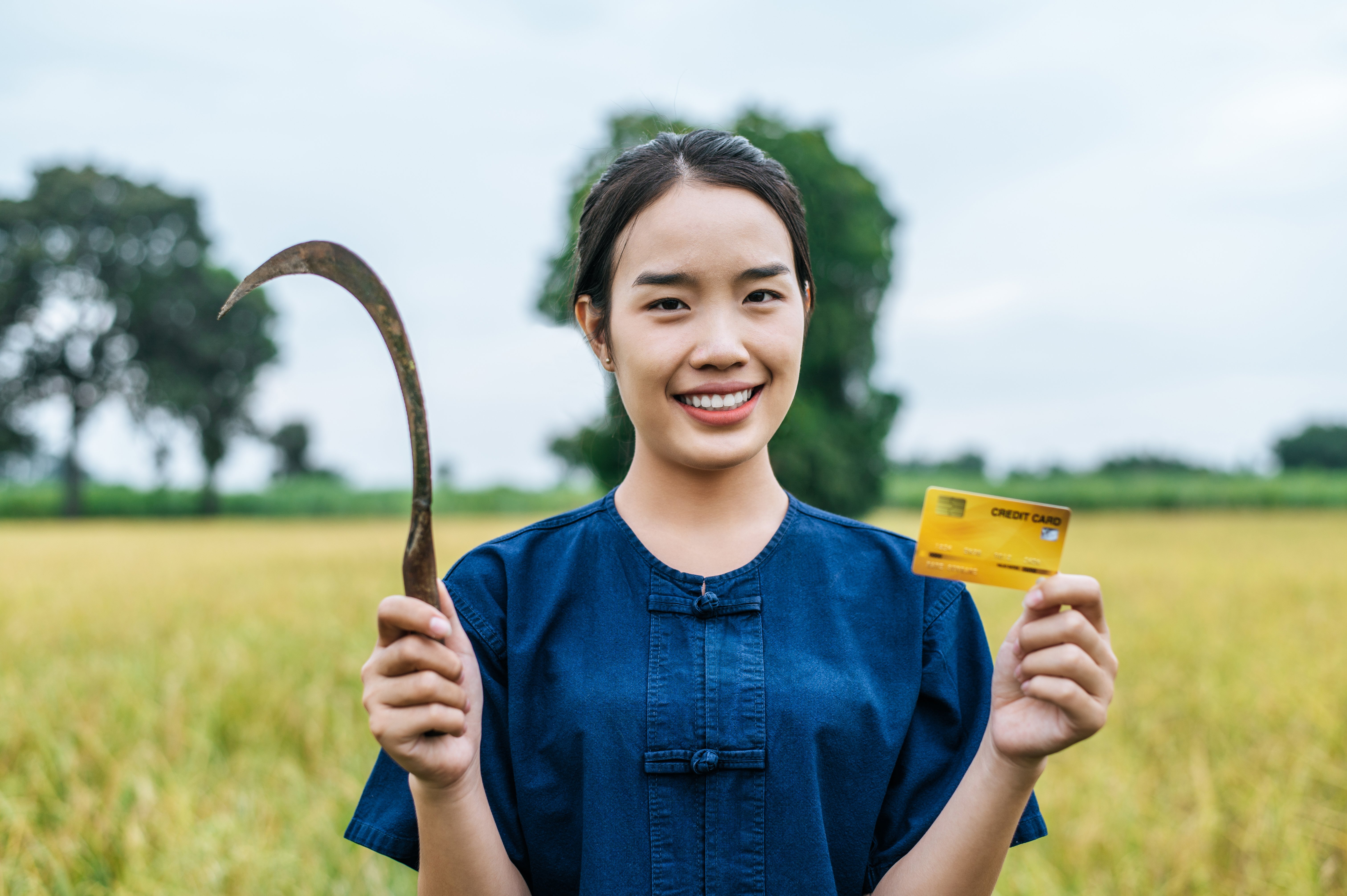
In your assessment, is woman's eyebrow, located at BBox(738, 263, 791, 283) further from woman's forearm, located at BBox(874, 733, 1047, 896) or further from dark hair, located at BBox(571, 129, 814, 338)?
woman's forearm, located at BBox(874, 733, 1047, 896)

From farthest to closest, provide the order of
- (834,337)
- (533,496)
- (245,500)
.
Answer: (245,500) → (533,496) → (834,337)

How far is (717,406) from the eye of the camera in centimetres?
142

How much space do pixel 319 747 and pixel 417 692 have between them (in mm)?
3552

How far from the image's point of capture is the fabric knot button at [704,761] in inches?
52.6

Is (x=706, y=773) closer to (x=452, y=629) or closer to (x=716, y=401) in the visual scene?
(x=452, y=629)

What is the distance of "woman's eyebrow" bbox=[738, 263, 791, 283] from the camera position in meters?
1.42

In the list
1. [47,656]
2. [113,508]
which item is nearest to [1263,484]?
[47,656]

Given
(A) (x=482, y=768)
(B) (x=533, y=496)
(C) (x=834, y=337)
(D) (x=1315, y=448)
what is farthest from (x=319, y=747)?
(D) (x=1315, y=448)

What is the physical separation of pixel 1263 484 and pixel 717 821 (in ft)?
103

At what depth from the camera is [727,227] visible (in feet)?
4.69

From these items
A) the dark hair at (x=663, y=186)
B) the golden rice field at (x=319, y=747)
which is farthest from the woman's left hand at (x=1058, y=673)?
the golden rice field at (x=319, y=747)

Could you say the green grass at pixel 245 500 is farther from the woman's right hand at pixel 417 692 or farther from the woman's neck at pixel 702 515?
the woman's right hand at pixel 417 692

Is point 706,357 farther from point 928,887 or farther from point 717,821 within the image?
point 928,887

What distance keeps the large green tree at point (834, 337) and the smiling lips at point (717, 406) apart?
11.5ft
